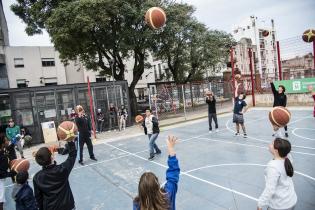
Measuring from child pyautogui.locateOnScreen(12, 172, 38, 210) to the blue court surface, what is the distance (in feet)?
7.37

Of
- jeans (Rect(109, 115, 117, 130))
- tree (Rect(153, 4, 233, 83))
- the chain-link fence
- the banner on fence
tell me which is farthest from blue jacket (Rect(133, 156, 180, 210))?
tree (Rect(153, 4, 233, 83))

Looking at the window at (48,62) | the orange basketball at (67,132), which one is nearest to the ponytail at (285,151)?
the orange basketball at (67,132)

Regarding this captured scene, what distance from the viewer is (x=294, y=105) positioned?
19.8 metres

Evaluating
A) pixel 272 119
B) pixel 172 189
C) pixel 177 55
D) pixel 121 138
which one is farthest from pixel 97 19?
pixel 172 189

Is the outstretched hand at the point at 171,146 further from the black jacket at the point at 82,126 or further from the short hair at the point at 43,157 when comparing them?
the black jacket at the point at 82,126

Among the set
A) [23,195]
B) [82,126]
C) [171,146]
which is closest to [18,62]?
[82,126]

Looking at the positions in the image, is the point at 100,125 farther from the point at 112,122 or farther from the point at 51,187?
the point at 51,187

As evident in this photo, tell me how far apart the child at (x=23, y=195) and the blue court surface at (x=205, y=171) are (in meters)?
2.25

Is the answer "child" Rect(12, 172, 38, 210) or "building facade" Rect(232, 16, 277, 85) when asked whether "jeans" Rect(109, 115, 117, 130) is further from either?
"building facade" Rect(232, 16, 277, 85)

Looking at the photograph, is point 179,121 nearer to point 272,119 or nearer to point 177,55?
point 177,55

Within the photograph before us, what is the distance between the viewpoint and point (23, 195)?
4219mm

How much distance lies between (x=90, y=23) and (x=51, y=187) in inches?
636

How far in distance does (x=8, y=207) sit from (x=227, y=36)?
26.8 m

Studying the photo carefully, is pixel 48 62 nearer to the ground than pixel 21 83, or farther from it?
farther from it
